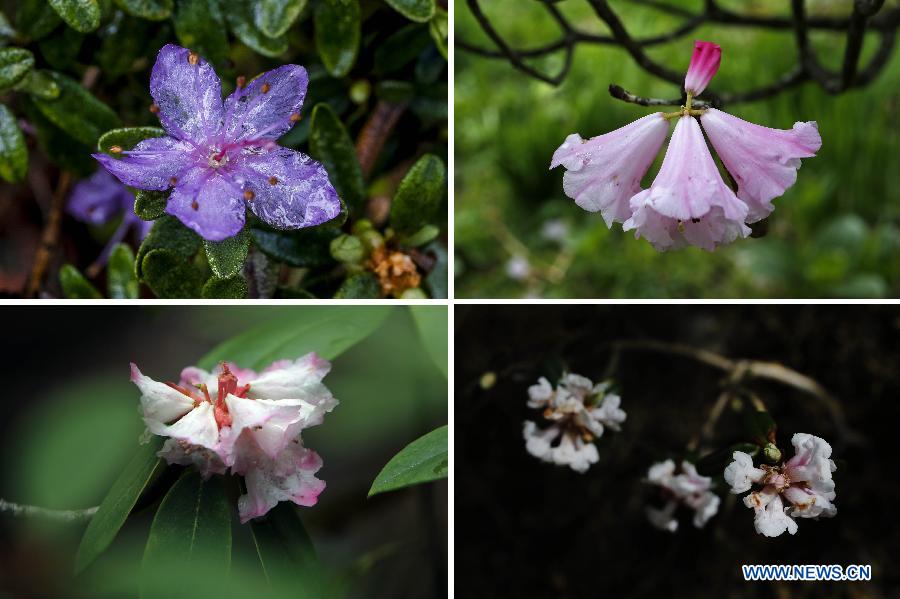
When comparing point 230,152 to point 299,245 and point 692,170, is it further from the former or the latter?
point 692,170

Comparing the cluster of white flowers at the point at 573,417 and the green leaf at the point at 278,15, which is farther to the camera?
the cluster of white flowers at the point at 573,417

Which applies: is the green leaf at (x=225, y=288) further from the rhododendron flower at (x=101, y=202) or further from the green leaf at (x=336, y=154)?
the rhododendron flower at (x=101, y=202)

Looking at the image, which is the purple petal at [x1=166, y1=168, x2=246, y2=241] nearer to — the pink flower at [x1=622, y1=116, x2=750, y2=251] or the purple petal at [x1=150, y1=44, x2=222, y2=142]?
the purple petal at [x1=150, y1=44, x2=222, y2=142]

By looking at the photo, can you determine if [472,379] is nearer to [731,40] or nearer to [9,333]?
[9,333]

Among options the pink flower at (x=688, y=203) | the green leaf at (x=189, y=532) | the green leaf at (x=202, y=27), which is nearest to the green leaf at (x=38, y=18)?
the green leaf at (x=202, y=27)

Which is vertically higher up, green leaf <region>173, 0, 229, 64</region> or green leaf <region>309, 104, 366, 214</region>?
green leaf <region>173, 0, 229, 64</region>

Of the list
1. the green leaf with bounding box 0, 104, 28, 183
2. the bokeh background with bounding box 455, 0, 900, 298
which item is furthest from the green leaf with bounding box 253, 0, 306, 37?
the bokeh background with bounding box 455, 0, 900, 298
